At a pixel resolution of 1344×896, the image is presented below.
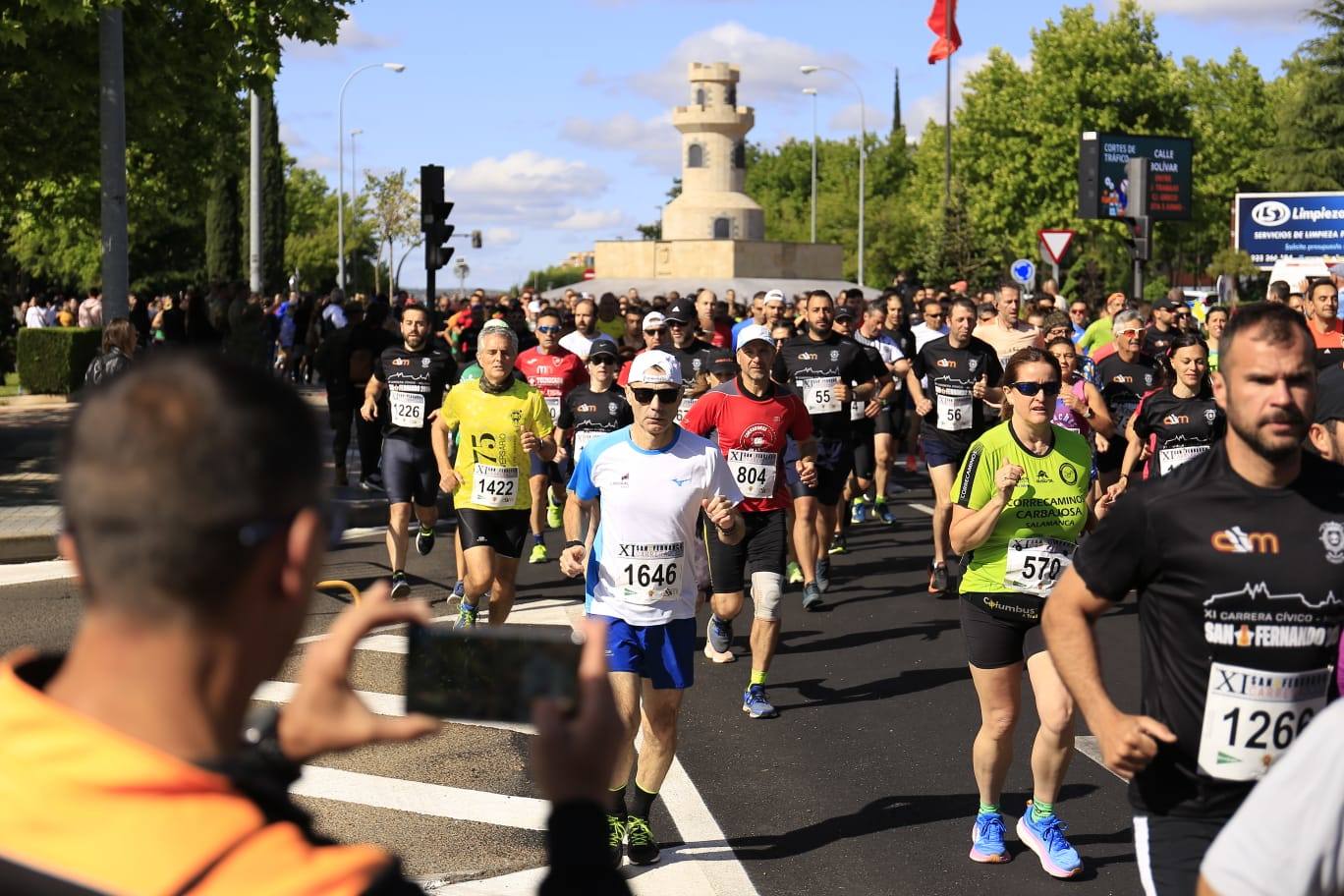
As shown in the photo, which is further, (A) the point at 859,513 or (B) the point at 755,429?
(A) the point at 859,513

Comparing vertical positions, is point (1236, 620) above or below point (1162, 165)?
below

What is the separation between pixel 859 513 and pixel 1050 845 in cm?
1036

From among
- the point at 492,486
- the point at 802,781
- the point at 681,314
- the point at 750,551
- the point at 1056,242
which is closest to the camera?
the point at 802,781

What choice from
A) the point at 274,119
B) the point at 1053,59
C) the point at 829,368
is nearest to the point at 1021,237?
the point at 1053,59

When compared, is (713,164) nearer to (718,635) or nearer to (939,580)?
(939,580)

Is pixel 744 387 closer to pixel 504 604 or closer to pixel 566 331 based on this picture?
pixel 504 604

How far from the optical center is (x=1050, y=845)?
657 cm

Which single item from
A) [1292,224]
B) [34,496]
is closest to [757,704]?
[34,496]

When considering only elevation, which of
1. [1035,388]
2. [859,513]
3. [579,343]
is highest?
[579,343]

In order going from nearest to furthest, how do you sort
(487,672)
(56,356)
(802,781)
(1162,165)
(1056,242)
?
(487,672), (802,781), (56,356), (1056,242), (1162,165)

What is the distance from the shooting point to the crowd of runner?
388cm

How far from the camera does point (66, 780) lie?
5.00 ft

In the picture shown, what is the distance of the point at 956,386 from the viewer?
13352 mm

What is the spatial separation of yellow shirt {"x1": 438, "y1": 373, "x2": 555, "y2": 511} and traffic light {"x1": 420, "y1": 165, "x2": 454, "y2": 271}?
10.2 meters
